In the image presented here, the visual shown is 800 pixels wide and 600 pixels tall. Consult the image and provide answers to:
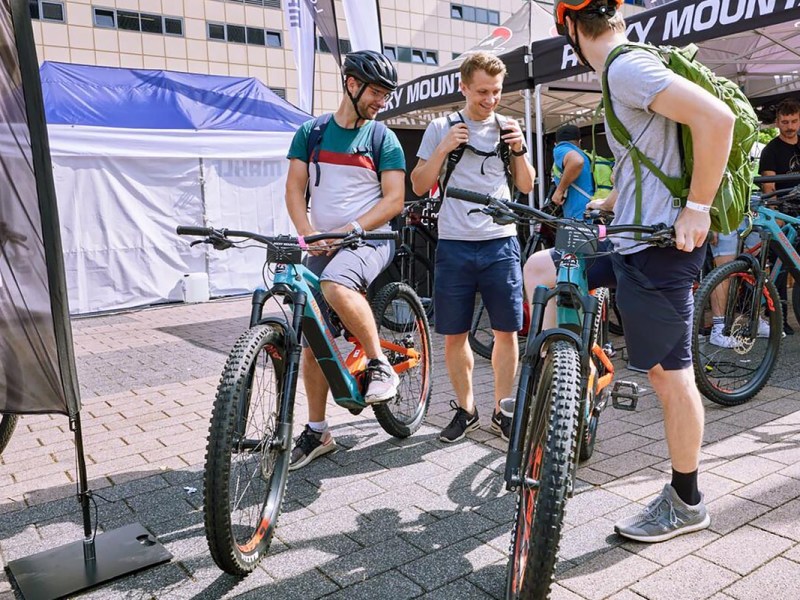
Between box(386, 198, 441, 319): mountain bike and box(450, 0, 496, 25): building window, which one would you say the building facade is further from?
box(386, 198, 441, 319): mountain bike

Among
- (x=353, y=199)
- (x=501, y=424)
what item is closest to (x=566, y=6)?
(x=353, y=199)

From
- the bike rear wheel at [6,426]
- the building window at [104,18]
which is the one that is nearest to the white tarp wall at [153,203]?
the bike rear wheel at [6,426]

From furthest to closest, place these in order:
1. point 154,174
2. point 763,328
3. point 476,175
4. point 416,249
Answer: point 154,174, point 416,249, point 763,328, point 476,175

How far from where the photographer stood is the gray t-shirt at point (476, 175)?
147 inches

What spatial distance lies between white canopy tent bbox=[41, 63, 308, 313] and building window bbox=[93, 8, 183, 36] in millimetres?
20895

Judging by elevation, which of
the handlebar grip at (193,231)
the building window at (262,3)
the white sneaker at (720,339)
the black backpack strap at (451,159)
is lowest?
the white sneaker at (720,339)

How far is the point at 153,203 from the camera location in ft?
33.4

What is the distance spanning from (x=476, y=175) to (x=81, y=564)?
2545mm

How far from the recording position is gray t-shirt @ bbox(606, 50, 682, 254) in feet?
7.53

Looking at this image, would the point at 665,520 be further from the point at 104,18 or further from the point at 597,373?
the point at 104,18

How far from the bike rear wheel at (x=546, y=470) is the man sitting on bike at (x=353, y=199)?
1.20 metres

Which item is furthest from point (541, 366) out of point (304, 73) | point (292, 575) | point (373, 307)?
point (304, 73)

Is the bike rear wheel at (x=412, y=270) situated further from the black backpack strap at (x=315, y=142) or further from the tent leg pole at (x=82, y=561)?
the tent leg pole at (x=82, y=561)

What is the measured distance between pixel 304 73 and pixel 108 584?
885 cm
